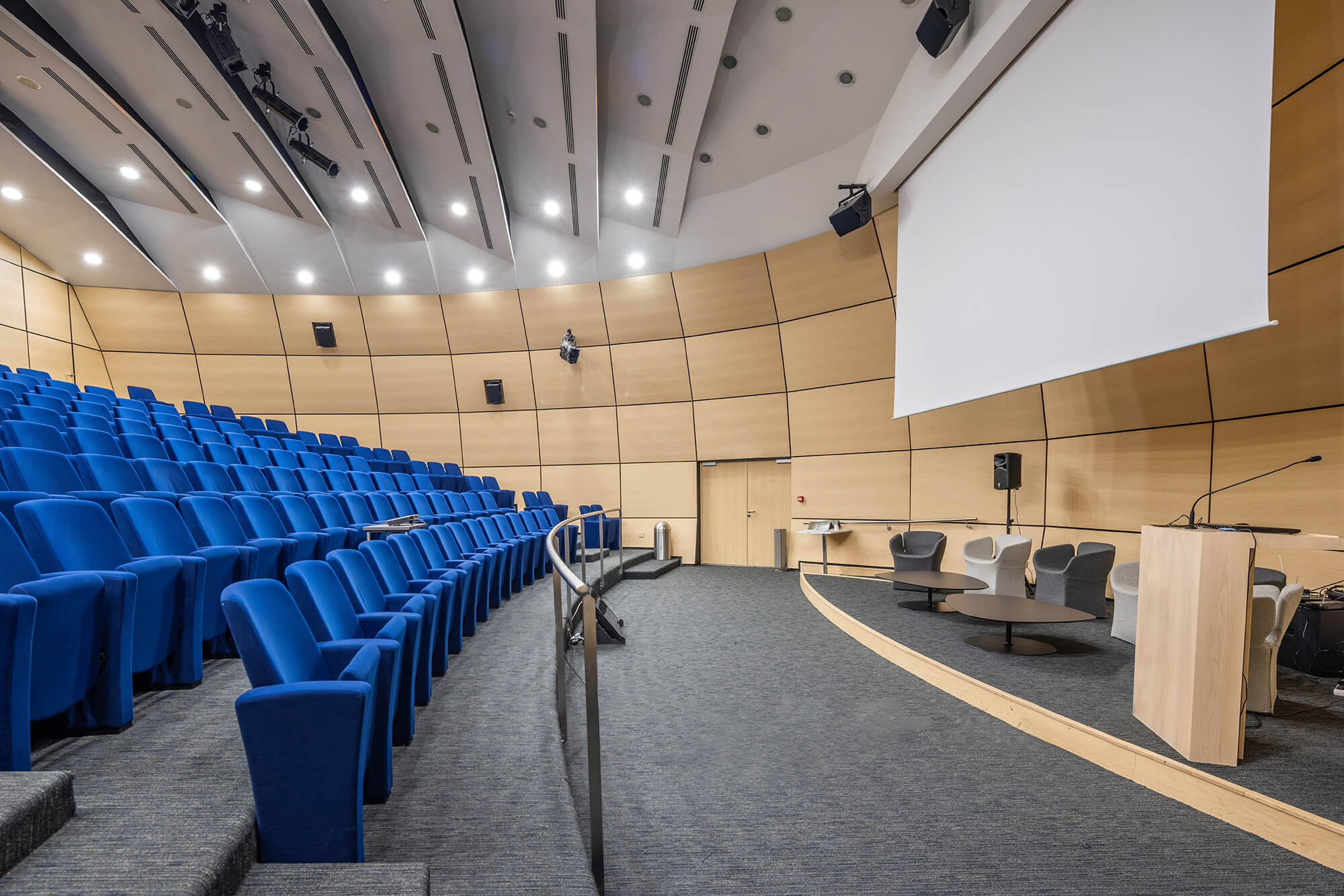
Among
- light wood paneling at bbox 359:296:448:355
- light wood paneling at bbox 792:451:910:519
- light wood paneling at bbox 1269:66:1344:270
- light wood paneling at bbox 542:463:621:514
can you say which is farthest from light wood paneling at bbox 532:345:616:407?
light wood paneling at bbox 1269:66:1344:270

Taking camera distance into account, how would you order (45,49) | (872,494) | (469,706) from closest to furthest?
(469,706) < (45,49) < (872,494)

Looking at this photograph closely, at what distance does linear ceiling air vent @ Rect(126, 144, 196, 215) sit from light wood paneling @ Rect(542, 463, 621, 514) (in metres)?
5.32

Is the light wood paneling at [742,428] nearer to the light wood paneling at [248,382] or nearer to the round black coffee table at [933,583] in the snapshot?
the round black coffee table at [933,583]

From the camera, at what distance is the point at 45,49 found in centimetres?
559

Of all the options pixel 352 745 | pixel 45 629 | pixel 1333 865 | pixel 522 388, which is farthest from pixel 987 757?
pixel 522 388

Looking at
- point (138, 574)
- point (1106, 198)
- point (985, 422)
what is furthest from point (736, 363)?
point (138, 574)

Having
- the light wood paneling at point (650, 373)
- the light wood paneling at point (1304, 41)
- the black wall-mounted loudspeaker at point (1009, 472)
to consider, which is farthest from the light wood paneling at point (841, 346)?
the light wood paneling at point (1304, 41)

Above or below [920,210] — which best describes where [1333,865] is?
below

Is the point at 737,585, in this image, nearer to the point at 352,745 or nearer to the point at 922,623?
the point at 922,623

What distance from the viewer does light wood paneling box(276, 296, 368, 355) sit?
8.59 m

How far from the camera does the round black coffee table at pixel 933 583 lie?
168 inches

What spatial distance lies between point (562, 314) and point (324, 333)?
3289 mm

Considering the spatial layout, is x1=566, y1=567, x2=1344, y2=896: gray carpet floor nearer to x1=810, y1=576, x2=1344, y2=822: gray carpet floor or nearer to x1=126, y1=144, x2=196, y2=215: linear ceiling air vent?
x1=810, y1=576, x2=1344, y2=822: gray carpet floor

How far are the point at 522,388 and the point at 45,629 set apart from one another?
7476 millimetres
